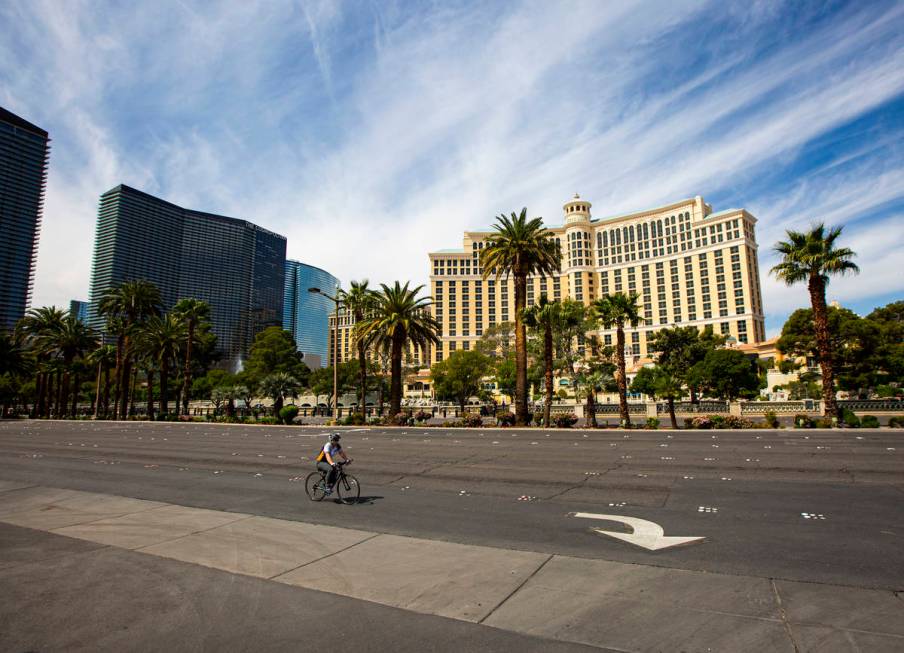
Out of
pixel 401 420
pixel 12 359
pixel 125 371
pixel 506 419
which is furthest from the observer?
pixel 12 359

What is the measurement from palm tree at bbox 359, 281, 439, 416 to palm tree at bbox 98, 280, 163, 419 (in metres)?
37.8

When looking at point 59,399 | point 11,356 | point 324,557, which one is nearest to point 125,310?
point 59,399

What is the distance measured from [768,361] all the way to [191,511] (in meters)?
111

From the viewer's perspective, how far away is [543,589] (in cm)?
620

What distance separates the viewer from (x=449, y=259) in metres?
176

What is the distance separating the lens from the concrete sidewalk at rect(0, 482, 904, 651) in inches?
193

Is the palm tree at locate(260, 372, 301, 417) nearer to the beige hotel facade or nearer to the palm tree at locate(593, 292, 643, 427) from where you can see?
the palm tree at locate(593, 292, 643, 427)

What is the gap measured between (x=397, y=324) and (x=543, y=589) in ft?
126

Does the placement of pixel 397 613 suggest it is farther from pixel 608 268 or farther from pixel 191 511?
pixel 608 268

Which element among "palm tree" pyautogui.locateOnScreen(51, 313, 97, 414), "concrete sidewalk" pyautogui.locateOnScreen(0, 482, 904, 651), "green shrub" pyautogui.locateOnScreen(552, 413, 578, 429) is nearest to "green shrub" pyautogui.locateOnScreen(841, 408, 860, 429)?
"green shrub" pyautogui.locateOnScreen(552, 413, 578, 429)

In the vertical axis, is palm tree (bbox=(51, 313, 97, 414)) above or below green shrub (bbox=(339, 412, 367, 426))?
above

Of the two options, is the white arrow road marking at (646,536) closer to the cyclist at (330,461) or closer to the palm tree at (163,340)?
the cyclist at (330,461)

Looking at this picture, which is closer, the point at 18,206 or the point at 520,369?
the point at 520,369

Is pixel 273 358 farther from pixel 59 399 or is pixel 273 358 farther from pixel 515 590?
pixel 515 590
